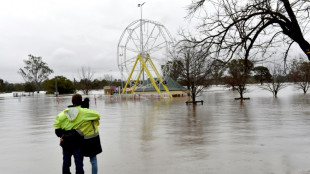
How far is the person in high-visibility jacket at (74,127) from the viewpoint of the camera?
4652 mm

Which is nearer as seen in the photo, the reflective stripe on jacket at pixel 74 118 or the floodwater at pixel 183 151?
the reflective stripe on jacket at pixel 74 118

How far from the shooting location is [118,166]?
5926 mm

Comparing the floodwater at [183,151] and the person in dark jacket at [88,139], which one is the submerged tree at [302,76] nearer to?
the floodwater at [183,151]

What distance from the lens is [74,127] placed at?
468 cm

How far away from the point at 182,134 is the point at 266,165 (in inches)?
161

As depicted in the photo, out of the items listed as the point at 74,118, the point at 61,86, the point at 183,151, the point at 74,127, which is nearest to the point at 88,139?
the point at 74,127

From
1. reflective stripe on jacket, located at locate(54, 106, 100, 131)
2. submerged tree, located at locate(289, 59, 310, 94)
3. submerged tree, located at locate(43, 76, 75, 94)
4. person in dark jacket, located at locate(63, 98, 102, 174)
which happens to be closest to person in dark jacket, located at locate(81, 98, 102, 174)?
person in dark jacket, located at locate(63, 98, 102, 174)

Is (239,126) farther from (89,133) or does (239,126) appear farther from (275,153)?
(89,133)

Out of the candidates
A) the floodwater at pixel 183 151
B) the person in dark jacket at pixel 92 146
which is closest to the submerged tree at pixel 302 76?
the floodwater at pixel 183 151

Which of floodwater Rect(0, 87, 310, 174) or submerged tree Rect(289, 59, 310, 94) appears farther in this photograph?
submerged tree Rect(289, 59, 310, 94)

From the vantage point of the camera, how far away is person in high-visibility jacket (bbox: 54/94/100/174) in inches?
183

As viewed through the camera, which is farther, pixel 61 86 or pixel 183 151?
pixel 61 86

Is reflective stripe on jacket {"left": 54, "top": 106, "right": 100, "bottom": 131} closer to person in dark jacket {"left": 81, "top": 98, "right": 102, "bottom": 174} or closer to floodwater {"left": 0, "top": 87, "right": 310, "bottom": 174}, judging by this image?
person in dark jacket {"left": 81, "top": 98, "right": 102, "bottom": 174}

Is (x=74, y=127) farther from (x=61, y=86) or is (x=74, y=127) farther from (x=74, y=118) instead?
(x=61, y=86)
